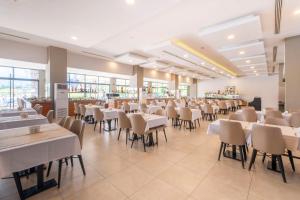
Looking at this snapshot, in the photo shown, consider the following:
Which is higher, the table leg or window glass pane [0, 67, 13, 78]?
window glass pane [0, 67, 13, 78]

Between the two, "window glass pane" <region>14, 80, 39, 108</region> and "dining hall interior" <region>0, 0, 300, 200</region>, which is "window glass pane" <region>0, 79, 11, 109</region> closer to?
"window glass pane" <region>14, 80, 39, 108</region>

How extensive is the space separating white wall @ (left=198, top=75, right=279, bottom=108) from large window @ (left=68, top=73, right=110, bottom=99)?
13.5 m

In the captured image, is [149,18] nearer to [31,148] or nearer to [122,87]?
[31,148]

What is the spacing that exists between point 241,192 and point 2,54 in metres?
9.82

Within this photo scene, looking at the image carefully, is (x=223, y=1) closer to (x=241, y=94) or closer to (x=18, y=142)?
(x=18, y=142)

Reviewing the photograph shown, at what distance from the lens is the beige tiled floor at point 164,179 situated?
2078 millimetres

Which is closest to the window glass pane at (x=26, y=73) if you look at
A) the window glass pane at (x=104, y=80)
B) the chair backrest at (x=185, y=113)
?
the window glass pane at (x=104, y=80)

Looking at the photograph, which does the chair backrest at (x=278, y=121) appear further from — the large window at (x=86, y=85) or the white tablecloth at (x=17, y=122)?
the large window at (x=86, y=85)

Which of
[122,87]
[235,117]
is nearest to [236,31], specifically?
[235,117]

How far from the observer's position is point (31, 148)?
1859 mm

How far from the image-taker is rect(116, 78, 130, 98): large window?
38.1ft

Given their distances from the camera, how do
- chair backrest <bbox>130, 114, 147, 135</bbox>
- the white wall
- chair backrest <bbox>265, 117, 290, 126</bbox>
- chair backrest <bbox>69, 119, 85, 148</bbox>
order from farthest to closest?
the white wall, chair backrest <bbox>130, 114, 147, 135</bbox>, chair backrest <bbox>265, 117, 290, 126</bbox>, chair backrest <bbox>69, 119, 85, 148</bbox>

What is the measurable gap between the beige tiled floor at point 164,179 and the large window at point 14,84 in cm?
832

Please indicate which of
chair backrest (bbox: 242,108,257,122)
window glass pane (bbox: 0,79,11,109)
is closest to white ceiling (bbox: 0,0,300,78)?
chair backrest (bbox: 242,108,257,122)
